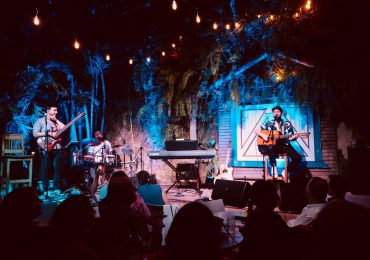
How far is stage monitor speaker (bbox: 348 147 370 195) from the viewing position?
673 cm

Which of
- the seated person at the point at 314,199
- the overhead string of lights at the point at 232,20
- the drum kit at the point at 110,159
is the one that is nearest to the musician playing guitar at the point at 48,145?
the drum kit at the point at 110,159

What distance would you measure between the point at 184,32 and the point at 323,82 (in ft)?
15.4

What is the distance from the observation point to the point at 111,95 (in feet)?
39.7

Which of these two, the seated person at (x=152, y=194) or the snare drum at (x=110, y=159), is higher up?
the snare drum at (x=110, y=159)

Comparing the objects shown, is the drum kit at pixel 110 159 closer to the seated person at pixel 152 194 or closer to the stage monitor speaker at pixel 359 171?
the seated person at pixel 152 194

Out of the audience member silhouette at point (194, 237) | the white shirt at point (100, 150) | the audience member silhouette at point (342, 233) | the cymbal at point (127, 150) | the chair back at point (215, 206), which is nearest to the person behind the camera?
the audience member silhouette at point (342, 233)

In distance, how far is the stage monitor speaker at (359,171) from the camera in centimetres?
673

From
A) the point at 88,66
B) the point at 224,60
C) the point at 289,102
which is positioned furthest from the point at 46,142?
the point at 289,102

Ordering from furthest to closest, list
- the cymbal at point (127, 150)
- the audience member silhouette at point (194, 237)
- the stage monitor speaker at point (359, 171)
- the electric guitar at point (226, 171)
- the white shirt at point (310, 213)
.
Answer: the cymbal at point (127, 150) < the electric guitar at point (226, 171) < the stage monitor speaker at point (359, 171) < the white shirt at point (310, 213) < the audience member silhouette at point (194, 237)

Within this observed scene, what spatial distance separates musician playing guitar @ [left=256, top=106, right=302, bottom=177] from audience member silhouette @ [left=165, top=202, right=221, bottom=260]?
646 cm

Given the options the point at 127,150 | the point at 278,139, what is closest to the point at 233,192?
the point at 278,139

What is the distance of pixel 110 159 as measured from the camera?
9.95m

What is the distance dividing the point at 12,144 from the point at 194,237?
798cm

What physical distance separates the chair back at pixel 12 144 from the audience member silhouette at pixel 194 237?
24.7ft
